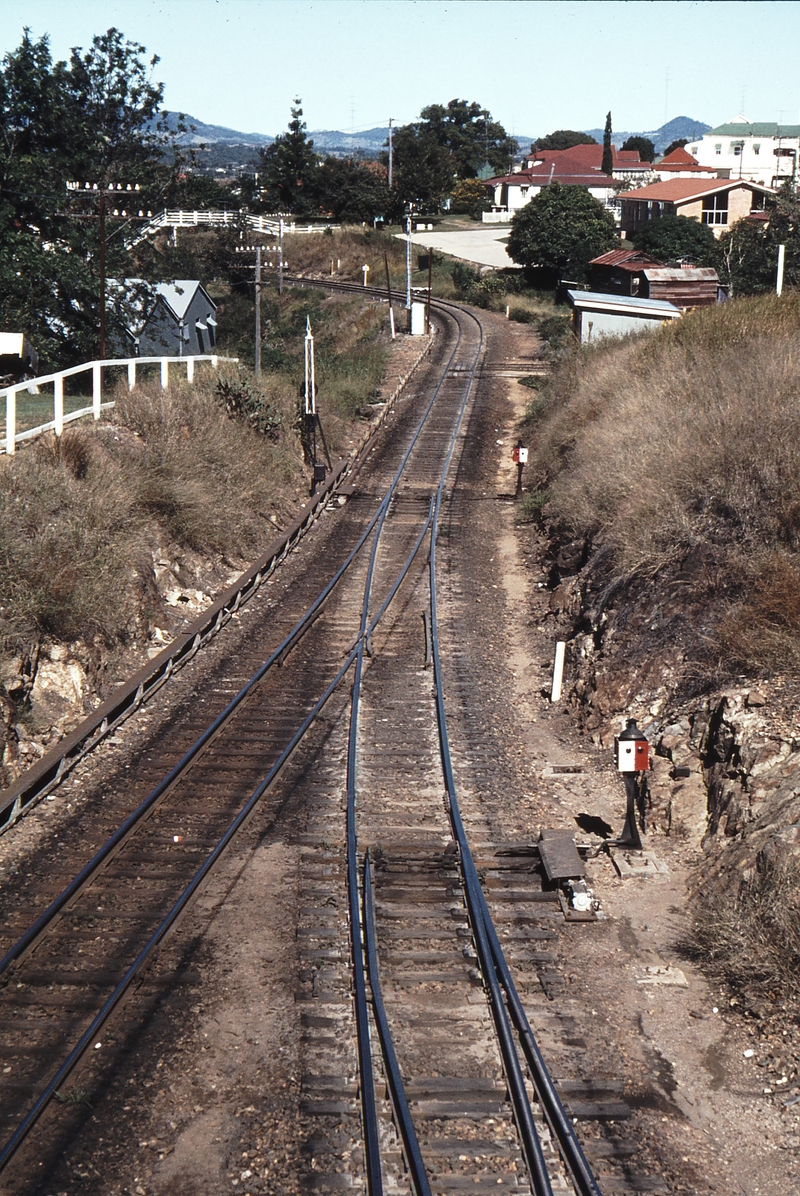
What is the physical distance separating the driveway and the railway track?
211 feet

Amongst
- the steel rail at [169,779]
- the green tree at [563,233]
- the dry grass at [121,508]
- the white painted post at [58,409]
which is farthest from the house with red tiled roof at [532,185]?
the white painted post at [58,409]

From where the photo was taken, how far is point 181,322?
156 feet

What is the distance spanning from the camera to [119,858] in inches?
417

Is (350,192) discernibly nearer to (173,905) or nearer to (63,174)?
(63,174)

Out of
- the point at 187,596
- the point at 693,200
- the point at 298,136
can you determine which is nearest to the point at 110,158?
the point at 187,596

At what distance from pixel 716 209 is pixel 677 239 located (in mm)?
10856

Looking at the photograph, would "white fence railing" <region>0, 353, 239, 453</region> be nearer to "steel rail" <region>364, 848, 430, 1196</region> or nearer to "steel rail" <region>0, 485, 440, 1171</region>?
"steel rail" <region>0, 485, 440, 1171</region>

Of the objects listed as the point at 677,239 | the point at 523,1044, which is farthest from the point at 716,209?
the point at 523,1044

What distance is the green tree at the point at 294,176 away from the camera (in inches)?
3907

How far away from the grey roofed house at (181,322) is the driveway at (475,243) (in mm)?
28169

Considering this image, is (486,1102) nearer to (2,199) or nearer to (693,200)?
(2,199)

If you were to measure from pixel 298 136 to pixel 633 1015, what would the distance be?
10203 cm

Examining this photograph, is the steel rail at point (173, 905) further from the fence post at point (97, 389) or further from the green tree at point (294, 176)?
the green tree at point (294, 176)

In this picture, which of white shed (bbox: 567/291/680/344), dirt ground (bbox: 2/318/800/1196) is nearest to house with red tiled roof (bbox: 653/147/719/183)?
white shed (bbox: 567/291/680/344)
